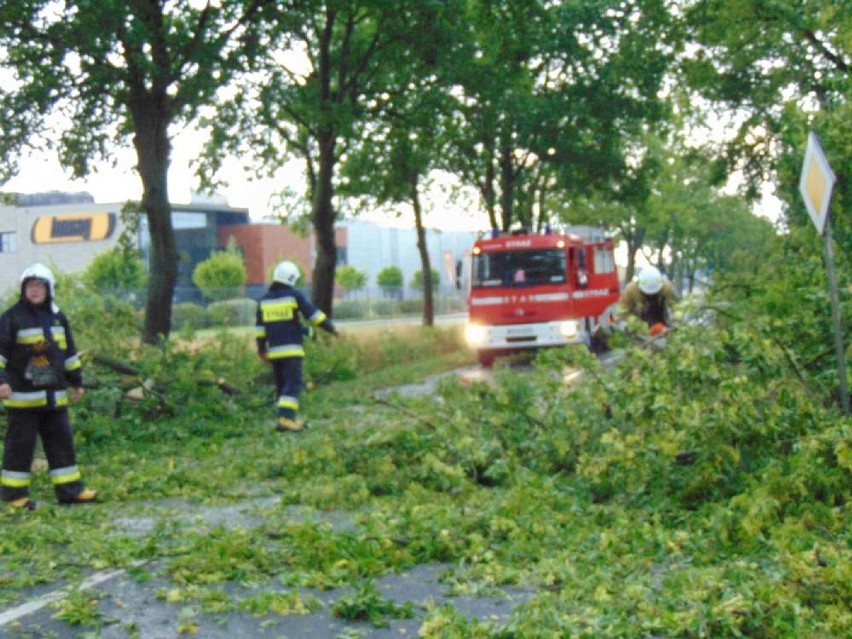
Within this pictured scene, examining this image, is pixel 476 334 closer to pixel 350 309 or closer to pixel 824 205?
pixel 824 205

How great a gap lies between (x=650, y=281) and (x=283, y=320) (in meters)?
4.06

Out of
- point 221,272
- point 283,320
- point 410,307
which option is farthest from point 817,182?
point 410,307

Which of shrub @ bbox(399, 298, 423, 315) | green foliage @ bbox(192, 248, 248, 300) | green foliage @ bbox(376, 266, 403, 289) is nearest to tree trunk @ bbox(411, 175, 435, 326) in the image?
green foliage @ bbox(192, 248, 248, 300)

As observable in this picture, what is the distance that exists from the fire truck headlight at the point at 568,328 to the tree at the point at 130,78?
26.5ft

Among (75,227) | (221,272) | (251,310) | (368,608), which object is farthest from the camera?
(221,272)

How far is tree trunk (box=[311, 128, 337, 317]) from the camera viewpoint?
1082 inches

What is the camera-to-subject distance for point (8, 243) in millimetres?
24531

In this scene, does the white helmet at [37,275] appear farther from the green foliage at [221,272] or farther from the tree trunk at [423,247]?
the green foliage at [221,272]

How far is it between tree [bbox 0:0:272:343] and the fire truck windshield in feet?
22.7

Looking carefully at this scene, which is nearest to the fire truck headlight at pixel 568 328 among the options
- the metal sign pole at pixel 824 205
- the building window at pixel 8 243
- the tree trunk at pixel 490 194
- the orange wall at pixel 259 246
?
the building window at pixel 8 243

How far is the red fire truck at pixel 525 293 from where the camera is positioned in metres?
26.4

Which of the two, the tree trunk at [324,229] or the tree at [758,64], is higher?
the tree at [758,64]

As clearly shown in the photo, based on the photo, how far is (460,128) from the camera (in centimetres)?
3036

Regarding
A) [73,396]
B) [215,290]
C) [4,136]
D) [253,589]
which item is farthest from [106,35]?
[215,290]
